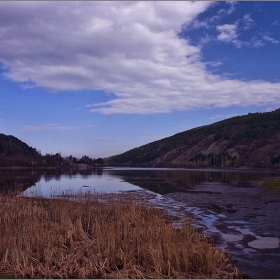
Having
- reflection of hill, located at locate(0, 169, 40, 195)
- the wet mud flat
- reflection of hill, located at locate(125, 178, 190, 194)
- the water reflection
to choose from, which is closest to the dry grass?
the wet mud flat

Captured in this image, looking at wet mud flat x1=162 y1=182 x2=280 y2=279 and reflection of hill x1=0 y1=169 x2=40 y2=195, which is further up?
reflection of hill x1=0 y1=169 x2=40 y2=195

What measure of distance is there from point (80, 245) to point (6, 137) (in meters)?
171

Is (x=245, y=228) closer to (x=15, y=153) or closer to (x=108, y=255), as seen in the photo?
(x=108, y=255)

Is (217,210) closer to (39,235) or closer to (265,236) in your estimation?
(265,236)

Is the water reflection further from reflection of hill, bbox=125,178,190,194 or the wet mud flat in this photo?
the wet mud flat

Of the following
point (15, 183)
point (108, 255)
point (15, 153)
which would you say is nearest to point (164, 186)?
point (15, 183)

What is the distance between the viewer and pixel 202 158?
18375 cm

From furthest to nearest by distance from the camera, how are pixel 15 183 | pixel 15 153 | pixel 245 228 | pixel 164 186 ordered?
1. pixel 15 153
2. pixel 164 186
3. pixel 15 183
4. pixel 245 228

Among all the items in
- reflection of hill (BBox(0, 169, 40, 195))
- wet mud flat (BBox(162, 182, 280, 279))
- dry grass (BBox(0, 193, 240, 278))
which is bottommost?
wet mud flat (BBox(162, 182, 280, 279))

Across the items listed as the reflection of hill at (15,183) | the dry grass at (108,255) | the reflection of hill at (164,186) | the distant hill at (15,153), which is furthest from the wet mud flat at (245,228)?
the distant hill at (15,153)

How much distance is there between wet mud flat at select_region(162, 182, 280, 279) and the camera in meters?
12.6

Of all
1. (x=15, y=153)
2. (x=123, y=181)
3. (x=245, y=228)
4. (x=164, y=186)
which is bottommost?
(x=245, y=228)

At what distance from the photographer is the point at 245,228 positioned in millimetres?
18812

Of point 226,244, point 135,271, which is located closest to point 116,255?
point 135,271
